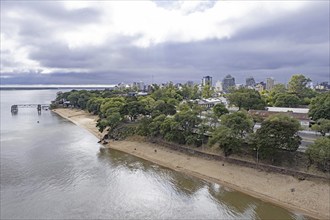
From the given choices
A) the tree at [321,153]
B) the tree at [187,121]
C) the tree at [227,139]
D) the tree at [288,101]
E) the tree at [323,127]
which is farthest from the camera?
the tree at [288,101]

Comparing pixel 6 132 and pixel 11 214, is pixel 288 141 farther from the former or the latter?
pixel 6 132

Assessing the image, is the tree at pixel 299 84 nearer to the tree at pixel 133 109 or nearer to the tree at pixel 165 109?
the tree at pixel 165 109

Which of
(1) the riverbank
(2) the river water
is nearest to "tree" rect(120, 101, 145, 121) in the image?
(2) the river water

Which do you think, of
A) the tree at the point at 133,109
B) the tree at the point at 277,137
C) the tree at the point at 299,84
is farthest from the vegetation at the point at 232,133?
the tree at the point at 299,84

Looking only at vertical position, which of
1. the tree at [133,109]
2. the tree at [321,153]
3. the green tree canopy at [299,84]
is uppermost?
the green tree canopy at [299,84]

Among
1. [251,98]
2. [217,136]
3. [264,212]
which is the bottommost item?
[264,212]

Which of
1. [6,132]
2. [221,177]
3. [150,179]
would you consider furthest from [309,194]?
[6,132]
